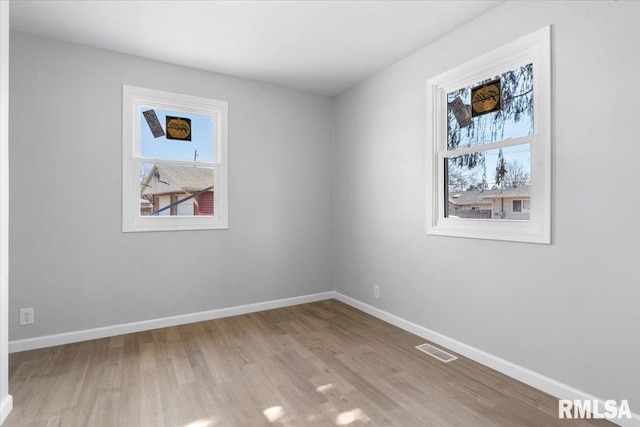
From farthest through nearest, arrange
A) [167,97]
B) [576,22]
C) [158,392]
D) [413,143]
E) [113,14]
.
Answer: [167,97] → [413,143] → [113,14] → [158,392] → [576,22]

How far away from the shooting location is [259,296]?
393 centimetres

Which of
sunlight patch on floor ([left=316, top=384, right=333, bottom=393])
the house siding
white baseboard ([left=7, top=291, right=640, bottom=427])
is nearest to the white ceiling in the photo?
the house siding

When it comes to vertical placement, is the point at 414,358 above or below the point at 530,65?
below

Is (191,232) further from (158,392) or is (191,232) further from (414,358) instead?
(414,358)

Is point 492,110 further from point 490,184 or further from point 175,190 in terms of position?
point 175,190

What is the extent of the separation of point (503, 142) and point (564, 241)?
825 millimetres

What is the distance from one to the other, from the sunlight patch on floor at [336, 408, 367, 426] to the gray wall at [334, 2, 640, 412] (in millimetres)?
1188

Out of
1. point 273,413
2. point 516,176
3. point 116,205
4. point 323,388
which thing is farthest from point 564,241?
point 116,205

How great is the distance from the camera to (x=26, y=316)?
2.82m

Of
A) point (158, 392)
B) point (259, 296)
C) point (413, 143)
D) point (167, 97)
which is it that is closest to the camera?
point (158, 392)

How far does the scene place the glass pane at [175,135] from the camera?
11.0 ft

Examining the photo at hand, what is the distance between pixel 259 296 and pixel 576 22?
363 centimetres

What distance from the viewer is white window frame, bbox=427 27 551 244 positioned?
2174 mm

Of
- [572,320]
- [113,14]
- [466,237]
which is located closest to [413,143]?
[466,237]
